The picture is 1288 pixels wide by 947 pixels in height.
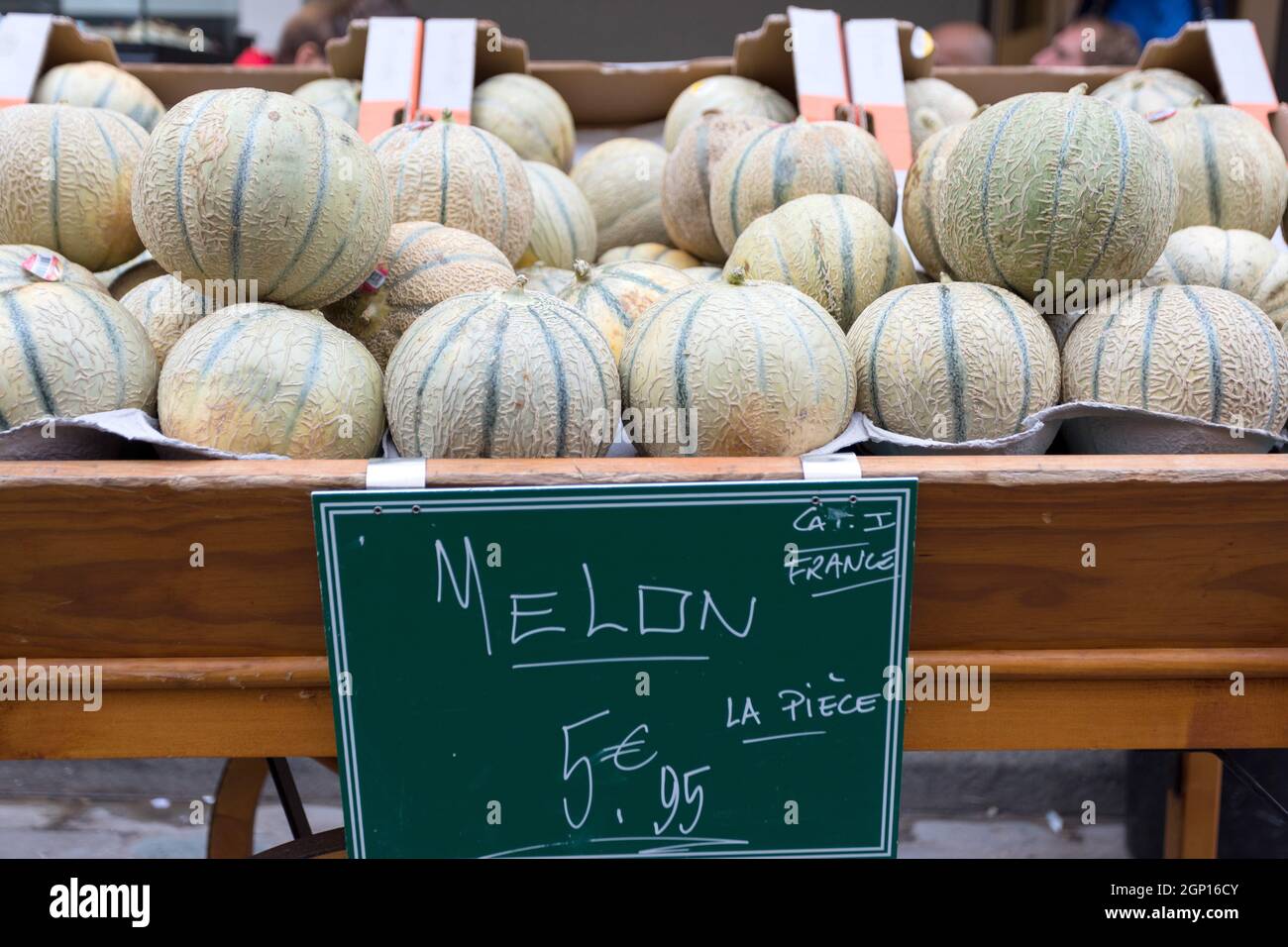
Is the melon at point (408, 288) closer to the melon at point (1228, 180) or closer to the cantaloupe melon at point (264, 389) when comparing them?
the cantaloupe melon at point (264, 389)

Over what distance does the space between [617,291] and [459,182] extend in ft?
1.26

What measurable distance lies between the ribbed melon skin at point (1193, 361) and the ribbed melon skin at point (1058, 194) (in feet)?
0.34

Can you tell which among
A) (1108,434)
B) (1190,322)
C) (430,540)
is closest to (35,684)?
(430,540)

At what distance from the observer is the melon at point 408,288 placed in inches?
62.5

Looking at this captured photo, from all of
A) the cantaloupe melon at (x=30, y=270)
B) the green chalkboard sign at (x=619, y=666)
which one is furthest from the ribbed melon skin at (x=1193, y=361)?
the cantaloupe melon at (x=30, y=270)

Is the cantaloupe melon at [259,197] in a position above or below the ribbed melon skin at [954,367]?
above

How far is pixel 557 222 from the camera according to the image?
2107 millimetres

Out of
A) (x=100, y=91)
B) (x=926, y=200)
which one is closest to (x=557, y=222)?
(x=926, y=200)

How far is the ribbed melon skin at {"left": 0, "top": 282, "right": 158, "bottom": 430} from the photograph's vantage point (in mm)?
1316

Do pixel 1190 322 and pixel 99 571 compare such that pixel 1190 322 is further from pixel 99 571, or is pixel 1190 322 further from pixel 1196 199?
pixel 99 571

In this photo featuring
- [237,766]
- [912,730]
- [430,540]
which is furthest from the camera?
[237,766]

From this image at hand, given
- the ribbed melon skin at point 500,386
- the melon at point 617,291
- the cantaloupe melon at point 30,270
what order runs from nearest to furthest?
the ribbed melon skin at point 500,386 < the cantaloupe melon at point 30,270 < the melon at point 617,291
